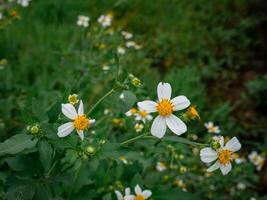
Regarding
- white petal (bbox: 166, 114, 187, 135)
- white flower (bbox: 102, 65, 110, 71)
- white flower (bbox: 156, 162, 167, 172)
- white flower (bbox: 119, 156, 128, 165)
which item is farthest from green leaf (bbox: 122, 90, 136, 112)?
white flower (bbox: 102, 65, 110, 71)

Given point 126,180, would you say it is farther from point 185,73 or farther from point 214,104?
point 214,104

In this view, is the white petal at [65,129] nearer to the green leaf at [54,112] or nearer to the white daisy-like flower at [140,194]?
the green leaf at [54,112]

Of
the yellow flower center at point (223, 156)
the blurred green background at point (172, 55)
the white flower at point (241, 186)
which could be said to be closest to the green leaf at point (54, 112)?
the yellow flower center at point (223, 156)

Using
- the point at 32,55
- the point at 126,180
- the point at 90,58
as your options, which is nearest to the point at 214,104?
the point at 90,58

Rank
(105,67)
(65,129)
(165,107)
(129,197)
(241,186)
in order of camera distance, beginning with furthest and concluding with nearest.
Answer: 1. (241,186)
2. (105,67)
3. (129,197)
4. (165,107)
5. (65,129)

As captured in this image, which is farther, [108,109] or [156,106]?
[108,109]

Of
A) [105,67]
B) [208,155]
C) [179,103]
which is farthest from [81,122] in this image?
[105,67]

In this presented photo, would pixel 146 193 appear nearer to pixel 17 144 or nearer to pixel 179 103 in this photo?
pixel 179 103
